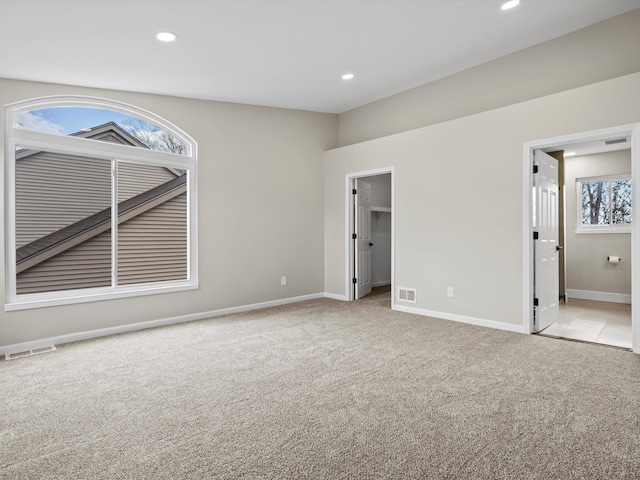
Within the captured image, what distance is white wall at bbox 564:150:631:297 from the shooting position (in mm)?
6219

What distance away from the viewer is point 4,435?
85.5 inches

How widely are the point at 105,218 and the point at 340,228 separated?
340 centimetres

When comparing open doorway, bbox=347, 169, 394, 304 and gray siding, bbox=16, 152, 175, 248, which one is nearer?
gray siding, bbox=16, 152, 175, 248

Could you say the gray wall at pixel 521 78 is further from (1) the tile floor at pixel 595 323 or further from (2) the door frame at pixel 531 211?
(1) the tile floor at pixel 595 323

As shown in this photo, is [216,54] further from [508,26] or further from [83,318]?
[83,318]

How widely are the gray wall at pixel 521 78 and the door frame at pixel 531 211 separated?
0.70 metres

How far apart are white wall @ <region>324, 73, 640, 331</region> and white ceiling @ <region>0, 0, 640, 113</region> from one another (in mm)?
783

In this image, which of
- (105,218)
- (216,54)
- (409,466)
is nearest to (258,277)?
(105,218)

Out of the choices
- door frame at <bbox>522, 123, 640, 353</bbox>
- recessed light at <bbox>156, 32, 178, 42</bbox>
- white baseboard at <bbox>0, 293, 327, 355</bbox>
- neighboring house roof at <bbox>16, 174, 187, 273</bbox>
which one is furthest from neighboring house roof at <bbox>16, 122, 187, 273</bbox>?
door frame at <bbox>522, 123, 640, 353</bbox>

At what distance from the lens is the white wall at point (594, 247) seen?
622 centimetres

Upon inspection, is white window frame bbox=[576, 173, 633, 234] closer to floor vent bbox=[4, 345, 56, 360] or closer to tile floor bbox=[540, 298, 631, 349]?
tile floor bbox=[540, 298, 631, 349]

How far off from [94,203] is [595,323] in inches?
245

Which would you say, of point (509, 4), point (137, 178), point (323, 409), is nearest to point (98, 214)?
point (137, 178)

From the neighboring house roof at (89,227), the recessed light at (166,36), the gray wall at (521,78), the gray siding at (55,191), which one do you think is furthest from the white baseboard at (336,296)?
the recessed light at (166,36)
